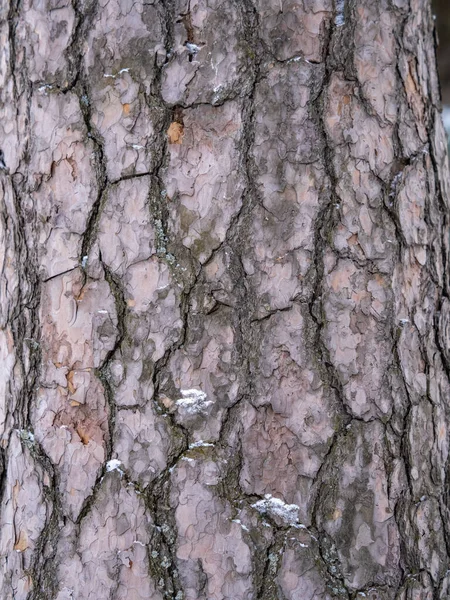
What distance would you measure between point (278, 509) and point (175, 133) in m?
0.58

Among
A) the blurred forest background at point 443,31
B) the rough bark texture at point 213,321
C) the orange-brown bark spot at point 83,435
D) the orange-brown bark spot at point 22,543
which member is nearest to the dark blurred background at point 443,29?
the blurred forest background at point 443,31

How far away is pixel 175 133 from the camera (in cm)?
92

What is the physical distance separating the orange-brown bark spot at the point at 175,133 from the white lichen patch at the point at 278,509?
21.5 inches

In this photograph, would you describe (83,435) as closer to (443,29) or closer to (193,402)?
(193,402)

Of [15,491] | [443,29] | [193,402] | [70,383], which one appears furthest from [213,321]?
[443,29]

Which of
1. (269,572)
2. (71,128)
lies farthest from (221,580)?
(71,128)

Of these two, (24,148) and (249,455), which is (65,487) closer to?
(249,455)

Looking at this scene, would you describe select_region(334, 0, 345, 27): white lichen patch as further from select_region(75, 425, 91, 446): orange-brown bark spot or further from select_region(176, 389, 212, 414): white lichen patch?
select_region(75, 425, 91, 446): orange-brown bark spot

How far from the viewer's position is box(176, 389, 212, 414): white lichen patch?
0.90 m

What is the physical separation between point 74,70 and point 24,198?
216 mm

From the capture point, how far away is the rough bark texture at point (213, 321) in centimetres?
90

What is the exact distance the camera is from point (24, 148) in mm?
983

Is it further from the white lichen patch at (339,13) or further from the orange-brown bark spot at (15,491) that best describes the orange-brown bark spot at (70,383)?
the white lichen patch at (339,13)

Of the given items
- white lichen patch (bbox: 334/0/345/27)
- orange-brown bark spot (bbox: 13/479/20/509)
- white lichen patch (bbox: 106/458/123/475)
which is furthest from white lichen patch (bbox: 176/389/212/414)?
white lichen patch (bbox: 334/0/345/27)
